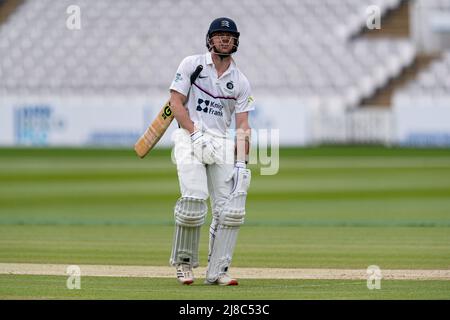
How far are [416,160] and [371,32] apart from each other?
1265cm

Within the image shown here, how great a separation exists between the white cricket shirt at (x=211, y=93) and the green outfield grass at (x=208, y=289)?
1.29m

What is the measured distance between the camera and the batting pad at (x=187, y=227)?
936 centimetres

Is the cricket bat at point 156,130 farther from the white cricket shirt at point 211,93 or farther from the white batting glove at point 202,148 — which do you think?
the white batting glove at point 202,148

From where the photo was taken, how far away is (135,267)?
1101 cm

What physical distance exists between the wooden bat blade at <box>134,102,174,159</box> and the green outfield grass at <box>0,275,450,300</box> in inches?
42.0

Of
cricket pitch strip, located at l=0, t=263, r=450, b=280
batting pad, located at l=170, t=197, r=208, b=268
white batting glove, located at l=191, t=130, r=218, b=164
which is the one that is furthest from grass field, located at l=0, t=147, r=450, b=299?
white batting glove, located at l=191, t=130, r=218, b=164

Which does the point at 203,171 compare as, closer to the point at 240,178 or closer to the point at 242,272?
the point at 240,178

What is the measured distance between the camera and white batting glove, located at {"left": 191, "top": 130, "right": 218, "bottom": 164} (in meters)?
9.34

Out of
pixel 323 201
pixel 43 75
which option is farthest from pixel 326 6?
pixel 323 201

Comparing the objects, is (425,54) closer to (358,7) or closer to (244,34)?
(358,7)

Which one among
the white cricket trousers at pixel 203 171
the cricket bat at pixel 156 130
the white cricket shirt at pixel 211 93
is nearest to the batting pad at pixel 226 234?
the white cricket trousers at pixel 203 171

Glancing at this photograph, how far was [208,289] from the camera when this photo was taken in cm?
914

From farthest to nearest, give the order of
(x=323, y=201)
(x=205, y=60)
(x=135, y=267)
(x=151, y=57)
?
(x=151, y=57) < (x=323, y=201) < (x=135, y=267) < (x=205, y=60)
